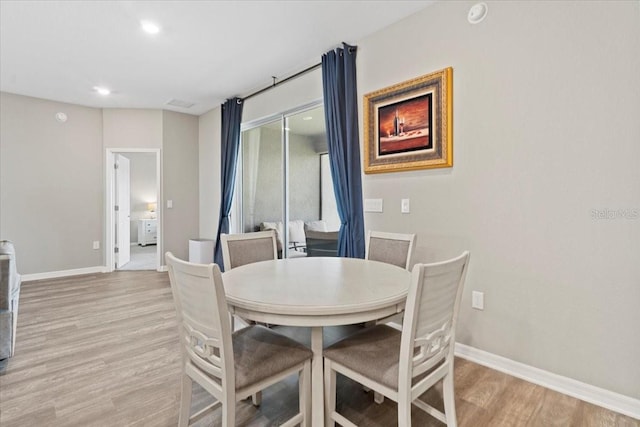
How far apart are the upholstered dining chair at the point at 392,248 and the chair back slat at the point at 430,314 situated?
800 millimetres

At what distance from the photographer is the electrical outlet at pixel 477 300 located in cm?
225

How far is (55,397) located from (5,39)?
11.0ft

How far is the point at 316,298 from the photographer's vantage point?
1.35 metres

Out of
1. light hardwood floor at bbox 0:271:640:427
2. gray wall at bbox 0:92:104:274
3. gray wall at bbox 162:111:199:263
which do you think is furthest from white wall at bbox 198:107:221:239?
light hardwood floor at bbox 0:271:640:427

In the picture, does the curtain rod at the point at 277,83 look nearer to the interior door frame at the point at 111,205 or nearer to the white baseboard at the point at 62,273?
the interior door frame at the point at 111,205

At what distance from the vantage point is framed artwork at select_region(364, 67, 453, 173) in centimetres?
240

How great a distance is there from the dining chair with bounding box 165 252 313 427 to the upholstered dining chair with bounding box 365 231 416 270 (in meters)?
1.04

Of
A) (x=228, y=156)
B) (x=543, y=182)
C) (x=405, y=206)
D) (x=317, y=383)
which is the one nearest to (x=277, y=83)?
(x=228, y=156)

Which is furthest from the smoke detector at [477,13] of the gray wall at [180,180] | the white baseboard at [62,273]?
the white baseboard at [62,273]

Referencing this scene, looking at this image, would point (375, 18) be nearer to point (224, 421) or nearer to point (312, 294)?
point (312, 294)

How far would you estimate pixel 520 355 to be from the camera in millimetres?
2059

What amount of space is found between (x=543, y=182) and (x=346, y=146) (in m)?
1.66

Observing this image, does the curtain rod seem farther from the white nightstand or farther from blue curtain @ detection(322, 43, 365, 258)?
the white nightstand

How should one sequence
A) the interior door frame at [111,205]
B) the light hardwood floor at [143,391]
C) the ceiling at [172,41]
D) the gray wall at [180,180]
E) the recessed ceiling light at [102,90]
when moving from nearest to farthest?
the light hardwood floor at [143,391] → the ceiling at [172,41] → the recessed ceiling light at [102,90] → the interior door frame at [111,205] → the gray wall at [180,180]
